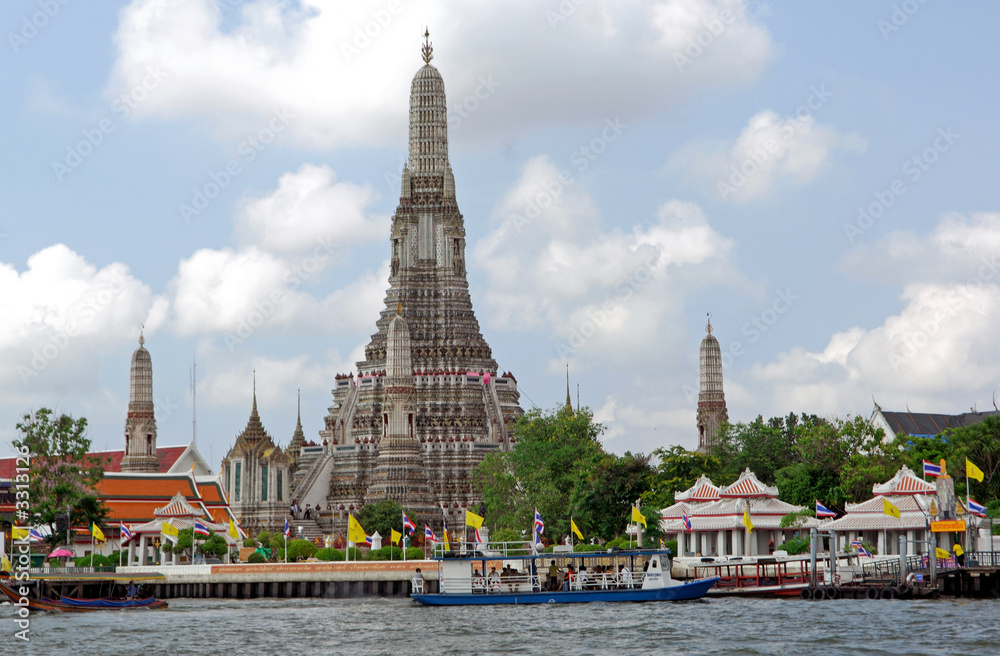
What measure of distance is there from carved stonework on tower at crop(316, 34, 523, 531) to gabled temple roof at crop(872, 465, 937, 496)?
130 feet

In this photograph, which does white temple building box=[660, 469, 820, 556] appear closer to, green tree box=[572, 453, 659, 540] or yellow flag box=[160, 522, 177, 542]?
green tree box=[572, 453, 659, 540]

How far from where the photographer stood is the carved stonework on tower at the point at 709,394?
110188 mm

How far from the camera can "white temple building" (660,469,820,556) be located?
79500mm

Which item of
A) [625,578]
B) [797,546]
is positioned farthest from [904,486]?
[625,578]

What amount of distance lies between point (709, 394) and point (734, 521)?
32586mm

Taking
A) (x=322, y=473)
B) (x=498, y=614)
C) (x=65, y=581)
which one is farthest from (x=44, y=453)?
(x=322, y=473)

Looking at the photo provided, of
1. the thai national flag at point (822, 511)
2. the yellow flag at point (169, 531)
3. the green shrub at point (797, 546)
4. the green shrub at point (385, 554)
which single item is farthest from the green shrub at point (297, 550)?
the thai national flag at point (822, 511)

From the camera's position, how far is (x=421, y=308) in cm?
12050

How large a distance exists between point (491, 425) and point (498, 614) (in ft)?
176

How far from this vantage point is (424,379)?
117m

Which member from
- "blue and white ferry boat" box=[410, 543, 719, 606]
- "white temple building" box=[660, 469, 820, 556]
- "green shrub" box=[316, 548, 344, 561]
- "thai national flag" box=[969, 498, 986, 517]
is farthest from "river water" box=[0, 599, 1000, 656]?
"green shrub" box=[316, 548, 344, 561]

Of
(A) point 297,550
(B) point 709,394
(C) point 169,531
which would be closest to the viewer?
(C) point 169,531

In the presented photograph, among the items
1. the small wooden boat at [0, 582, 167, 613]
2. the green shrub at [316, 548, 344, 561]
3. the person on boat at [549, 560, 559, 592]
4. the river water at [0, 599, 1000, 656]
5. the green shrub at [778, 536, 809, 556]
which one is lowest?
the river water at [0, 599, 1000, 656]

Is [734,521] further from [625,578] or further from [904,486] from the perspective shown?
[625,578]
